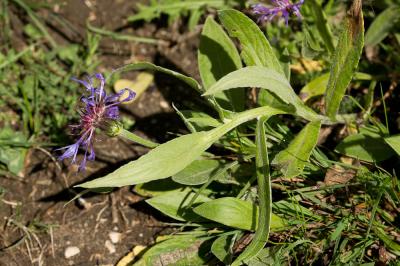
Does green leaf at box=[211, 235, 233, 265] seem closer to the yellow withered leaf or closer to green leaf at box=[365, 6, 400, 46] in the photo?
the yellow withered leaf

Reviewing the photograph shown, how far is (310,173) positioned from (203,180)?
48cm

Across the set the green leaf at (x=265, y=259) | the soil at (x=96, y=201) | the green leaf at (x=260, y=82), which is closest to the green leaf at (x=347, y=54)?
the green leaf at (x=260, y=82)

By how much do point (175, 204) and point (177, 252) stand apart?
0.72ft

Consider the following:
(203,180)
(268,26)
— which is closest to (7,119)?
(203,180)

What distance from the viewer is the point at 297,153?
8.53 ft

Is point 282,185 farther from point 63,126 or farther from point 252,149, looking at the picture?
point 63,126

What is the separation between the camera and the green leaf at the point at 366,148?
2.76 meters

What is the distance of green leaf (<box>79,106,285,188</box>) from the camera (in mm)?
2211

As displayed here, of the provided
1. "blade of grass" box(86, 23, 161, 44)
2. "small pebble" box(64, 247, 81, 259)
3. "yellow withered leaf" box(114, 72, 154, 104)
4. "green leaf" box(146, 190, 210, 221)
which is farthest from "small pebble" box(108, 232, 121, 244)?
"blade of grass" box(86, 23, 161, 44)

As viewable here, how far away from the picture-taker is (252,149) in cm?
276

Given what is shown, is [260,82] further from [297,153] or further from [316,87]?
[316,87]

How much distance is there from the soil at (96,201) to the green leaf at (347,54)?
3.22ft

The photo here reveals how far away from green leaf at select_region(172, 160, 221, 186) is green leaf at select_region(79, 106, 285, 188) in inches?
13.6

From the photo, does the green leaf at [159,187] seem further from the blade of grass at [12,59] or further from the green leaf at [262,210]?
the blade of grass at [12,59]
